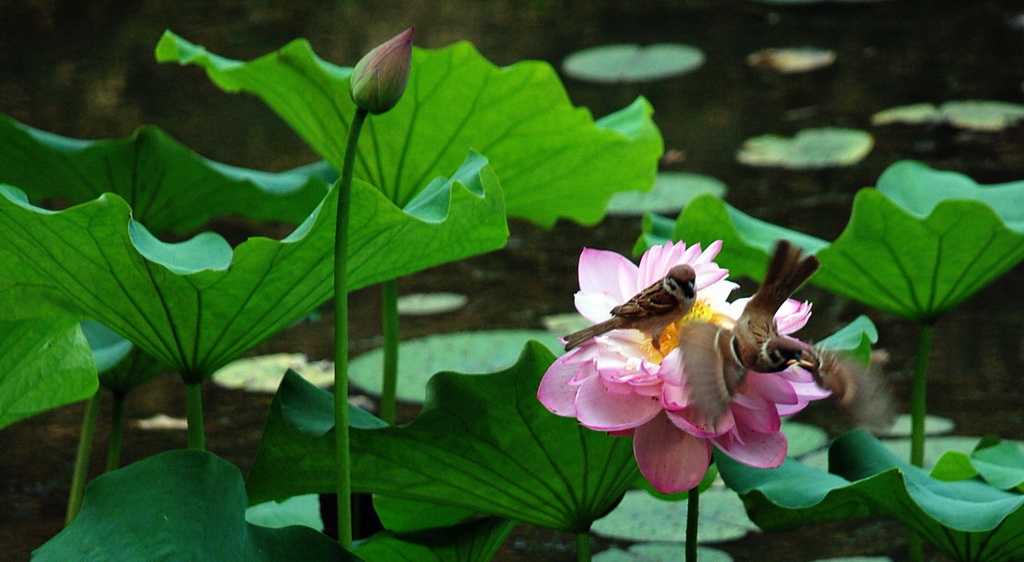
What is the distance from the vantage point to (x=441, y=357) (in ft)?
6.33

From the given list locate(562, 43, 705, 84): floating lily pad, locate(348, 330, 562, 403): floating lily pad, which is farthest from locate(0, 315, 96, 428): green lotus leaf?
locate(562, 43, 705, 84): floating lily pad

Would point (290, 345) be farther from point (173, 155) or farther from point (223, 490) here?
point (223, 490)

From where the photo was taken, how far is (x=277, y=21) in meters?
4.24

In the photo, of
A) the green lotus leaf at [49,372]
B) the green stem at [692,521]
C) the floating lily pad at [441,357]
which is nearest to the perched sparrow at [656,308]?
the green stem at [692,521]

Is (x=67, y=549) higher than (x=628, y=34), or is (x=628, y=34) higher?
(x=67, y=549)

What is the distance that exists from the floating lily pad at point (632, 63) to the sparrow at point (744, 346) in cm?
294

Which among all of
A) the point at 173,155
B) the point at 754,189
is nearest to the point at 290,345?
the point at 173,155

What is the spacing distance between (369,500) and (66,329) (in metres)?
0.43

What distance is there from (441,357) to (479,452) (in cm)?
107

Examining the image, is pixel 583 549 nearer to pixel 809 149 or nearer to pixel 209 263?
pixel 209 263

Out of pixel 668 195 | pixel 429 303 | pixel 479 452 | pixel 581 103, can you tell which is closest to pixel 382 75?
pixel 479 452

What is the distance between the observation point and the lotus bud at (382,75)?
0.73m

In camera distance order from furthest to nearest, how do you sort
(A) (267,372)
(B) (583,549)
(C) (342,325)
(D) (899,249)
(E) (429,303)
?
(E) (429,303)
(A) (267,372)
(D) (899,249)
(B) (583,549)
(C) (342,325)

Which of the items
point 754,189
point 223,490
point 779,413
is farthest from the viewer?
point 754,189
